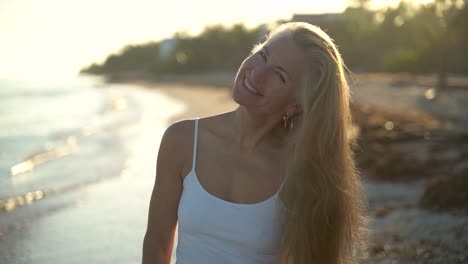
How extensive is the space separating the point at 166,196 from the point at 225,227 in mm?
284

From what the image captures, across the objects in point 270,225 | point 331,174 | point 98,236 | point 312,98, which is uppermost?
point 312,98

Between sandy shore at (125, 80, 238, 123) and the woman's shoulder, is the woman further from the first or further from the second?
sandy shore at (125, 80, 238, 123)

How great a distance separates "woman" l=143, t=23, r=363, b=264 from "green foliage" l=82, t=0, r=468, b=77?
767 millimetres

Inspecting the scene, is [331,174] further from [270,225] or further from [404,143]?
[404,143]

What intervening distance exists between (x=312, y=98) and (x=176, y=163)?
0.60m

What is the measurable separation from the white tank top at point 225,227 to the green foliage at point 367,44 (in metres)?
1.09

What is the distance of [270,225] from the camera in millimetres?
2230

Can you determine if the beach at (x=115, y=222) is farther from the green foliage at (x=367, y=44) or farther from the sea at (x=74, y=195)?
the green foliage at (x=367, y=44)

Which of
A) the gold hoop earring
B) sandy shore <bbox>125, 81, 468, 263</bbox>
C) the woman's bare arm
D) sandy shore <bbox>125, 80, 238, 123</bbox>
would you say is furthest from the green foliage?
sandy shore <bbox>125, 80, 238, 123</bbox>

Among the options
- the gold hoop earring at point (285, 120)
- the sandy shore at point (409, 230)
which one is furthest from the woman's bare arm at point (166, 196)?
the sandy shore at point (409, 230)

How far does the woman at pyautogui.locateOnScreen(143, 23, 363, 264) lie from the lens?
221 cm

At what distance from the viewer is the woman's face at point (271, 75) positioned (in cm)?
226

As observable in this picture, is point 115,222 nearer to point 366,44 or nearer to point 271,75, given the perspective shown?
point 271,75

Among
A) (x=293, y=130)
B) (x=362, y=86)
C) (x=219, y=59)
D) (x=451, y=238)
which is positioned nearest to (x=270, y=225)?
(x=293, y=130)
